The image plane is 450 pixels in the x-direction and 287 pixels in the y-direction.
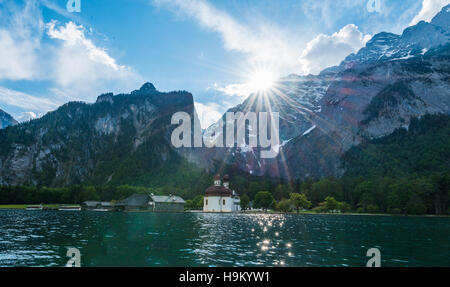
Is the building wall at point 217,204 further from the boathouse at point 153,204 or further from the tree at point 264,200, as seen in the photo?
the tree at point 264,200

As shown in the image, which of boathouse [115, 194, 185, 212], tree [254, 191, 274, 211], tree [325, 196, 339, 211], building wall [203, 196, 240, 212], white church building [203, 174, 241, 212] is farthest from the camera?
white church building [203, 174, 241, 212]

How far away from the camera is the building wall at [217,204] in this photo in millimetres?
162000

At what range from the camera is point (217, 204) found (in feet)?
537

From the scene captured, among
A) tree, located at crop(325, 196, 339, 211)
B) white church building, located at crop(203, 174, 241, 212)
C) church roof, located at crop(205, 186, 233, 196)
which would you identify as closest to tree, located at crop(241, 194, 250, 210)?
white church building, located at crop(203, 174, 241, 212)

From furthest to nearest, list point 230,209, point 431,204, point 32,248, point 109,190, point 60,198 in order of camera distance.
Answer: point 109,190 → point 60,198 → point 230,209 → point 431,204 → point 32,248

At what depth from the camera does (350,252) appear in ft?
92.9

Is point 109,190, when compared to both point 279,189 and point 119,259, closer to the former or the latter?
point 279,189

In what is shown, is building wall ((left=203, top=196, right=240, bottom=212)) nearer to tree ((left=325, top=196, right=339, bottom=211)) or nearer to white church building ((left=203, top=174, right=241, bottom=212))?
white church building ((left=203, top=174, right=241, bottom=212))

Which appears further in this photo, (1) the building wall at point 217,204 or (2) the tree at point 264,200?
(1) the building wall at point 217,204

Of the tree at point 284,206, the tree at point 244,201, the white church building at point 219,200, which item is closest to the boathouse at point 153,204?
the white church building at point 219,200

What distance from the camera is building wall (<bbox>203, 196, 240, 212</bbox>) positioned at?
531 ft
